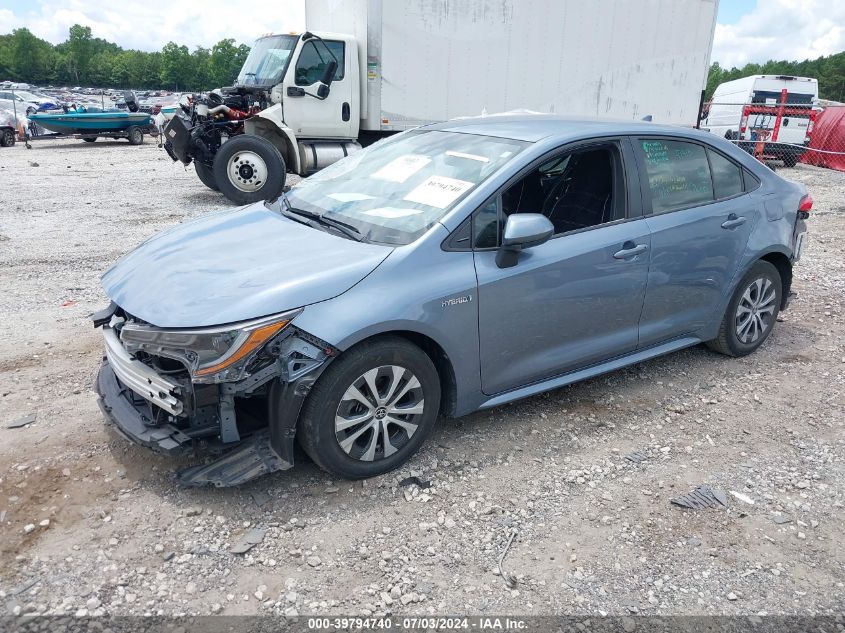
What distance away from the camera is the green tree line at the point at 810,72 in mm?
78500

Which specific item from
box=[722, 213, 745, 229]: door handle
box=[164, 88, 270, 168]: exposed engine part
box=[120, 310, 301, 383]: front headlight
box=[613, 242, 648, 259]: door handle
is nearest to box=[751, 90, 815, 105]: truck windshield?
box=[164, 88, 270, 168]: exposed engine part

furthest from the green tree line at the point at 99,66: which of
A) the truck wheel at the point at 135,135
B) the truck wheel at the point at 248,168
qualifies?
the truck wheel at the point at 248,168

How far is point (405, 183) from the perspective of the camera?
3.80m

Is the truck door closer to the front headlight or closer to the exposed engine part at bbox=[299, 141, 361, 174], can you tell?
the exposed engine part at bbox=[299, 141, 361, 174]

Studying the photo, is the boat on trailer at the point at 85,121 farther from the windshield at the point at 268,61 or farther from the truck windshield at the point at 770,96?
the truck windshield at the point at 770,96

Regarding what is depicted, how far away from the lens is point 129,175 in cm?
1498

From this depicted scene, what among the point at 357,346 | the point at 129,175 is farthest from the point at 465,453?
the point at 129,175

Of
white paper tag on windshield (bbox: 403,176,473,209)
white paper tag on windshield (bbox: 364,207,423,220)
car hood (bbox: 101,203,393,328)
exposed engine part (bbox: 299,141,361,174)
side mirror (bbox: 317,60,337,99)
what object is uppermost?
side mirror (bbox: 317,60,337,99)

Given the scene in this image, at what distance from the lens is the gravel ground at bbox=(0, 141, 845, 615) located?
2.65 meters

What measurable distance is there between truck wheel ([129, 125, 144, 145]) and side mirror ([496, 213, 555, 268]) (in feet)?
77.8

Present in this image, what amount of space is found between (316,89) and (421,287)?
8.89m

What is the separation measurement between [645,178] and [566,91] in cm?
918

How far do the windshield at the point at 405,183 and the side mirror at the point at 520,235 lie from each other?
0.33 m

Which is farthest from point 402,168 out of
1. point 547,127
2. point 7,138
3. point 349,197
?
point 7,138
